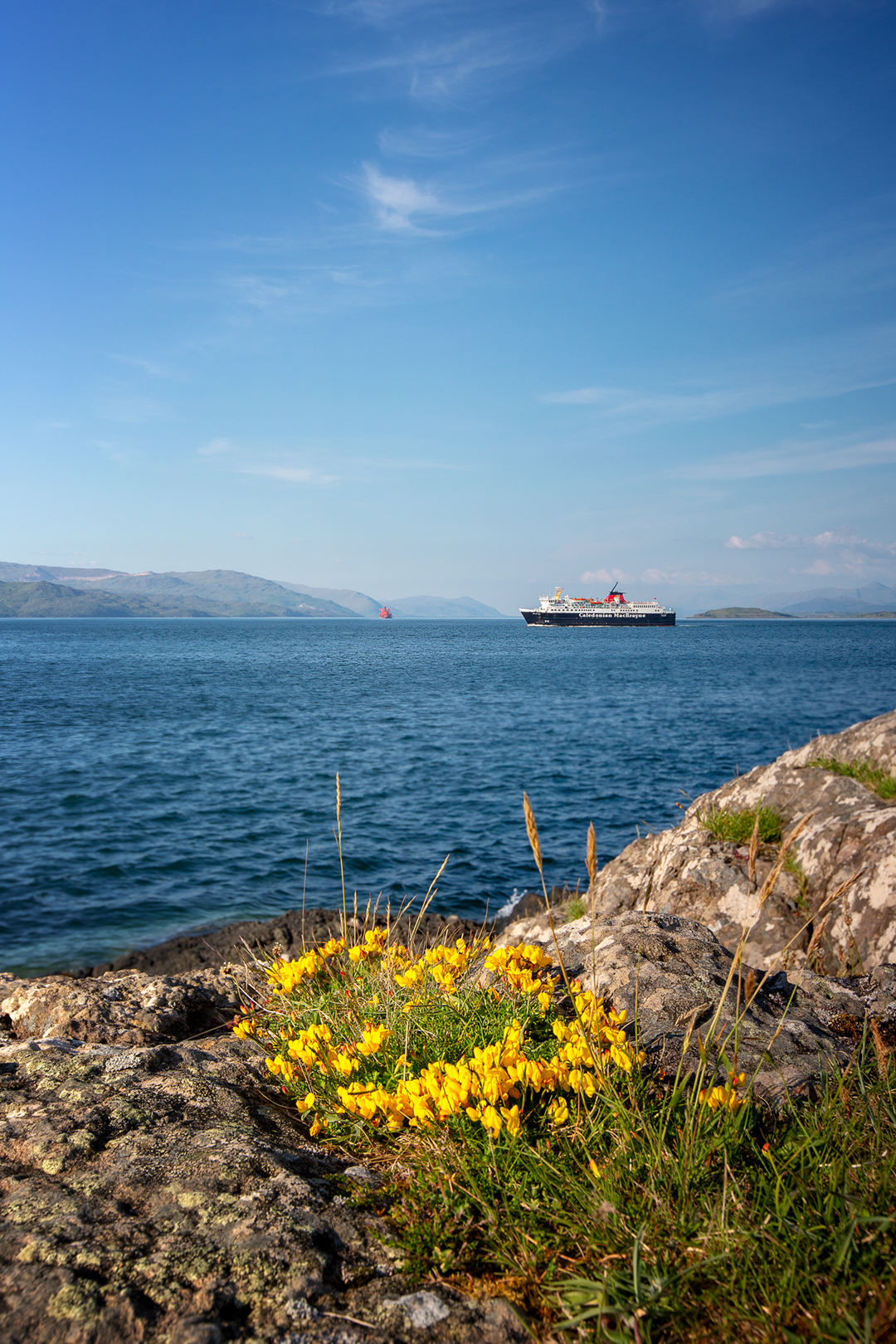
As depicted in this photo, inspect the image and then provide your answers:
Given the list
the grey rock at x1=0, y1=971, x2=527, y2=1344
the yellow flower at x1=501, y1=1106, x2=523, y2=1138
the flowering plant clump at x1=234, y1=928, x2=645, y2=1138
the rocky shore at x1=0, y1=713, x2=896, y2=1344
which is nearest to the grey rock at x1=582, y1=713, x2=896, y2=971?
the rocky shore at x1=0, y1=713, x2=896, y2=1344

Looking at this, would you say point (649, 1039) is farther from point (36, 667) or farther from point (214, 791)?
point (36, 667)

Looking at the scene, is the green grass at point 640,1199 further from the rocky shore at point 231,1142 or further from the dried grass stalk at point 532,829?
the dried grass stalk at point 532,829

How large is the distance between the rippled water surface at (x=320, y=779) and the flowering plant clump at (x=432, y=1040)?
13.3 ft

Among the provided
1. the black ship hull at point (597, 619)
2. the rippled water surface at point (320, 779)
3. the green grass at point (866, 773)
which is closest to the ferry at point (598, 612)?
the black ship hull at point (597, 619)

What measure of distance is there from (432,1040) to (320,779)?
21226 millimetres

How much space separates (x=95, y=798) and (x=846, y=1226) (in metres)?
22.0

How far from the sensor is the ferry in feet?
609

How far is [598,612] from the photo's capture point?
186125 millimetres

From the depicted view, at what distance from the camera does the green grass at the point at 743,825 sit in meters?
6.99

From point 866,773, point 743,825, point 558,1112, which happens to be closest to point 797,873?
point 743,825

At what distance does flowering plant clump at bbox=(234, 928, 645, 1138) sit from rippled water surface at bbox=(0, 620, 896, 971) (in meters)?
4.07

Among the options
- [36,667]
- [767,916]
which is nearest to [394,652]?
[36,667]

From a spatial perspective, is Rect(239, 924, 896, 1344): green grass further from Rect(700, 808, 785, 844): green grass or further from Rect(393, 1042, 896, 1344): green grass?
Rect(700, 808, 785, 844): green grass

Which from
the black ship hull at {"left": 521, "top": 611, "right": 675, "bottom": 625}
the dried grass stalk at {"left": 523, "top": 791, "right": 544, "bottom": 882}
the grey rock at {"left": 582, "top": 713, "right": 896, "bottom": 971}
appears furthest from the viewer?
the black ship hull at {"left": 521, "top": 611, "right": 675, "bottom": 625}
